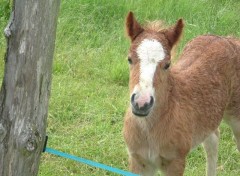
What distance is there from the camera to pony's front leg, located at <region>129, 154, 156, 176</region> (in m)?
4.40

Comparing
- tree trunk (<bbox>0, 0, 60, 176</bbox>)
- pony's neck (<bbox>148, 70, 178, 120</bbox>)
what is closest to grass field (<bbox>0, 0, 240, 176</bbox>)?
pony's neck (<bbox>148, 70, 178, 120</bbox>)

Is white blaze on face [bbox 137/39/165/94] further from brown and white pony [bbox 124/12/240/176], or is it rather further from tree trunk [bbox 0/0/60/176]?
tree trunk [bbox 0/0/60/176]

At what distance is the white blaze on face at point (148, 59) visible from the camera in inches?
151

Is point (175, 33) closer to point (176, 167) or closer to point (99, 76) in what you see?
point (176, 167)

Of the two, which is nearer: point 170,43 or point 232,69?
point 170,43

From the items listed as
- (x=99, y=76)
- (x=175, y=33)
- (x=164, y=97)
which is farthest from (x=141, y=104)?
(x=99, y=76)

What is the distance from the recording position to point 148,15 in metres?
8.41

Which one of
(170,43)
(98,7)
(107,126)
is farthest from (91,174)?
(98,7)

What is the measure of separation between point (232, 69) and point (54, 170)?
1.87 metres

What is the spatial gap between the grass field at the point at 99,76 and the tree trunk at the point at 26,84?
2.08 m

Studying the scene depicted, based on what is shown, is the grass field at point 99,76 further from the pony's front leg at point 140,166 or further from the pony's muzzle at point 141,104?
the pony's muzzle at point 141,104

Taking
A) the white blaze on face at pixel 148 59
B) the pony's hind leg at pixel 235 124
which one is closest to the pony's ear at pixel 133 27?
the white blaze on face at pixel 148 59

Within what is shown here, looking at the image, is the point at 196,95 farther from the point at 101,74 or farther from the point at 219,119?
the point at 101,74

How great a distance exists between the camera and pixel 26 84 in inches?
123
